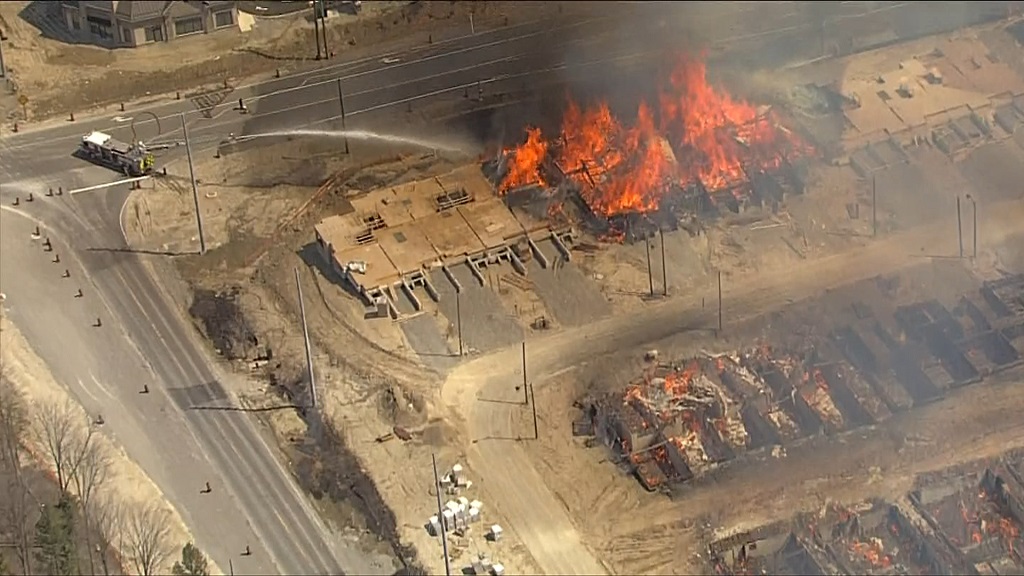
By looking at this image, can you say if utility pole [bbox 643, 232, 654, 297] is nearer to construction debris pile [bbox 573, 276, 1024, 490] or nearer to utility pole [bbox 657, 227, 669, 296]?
utility pole [bbox 657, 227, 669, 296]

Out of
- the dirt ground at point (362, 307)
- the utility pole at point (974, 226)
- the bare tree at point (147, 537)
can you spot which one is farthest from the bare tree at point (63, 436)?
the utility pole at point (974, 226)

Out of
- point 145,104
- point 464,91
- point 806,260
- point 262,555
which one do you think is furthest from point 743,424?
point 145,104

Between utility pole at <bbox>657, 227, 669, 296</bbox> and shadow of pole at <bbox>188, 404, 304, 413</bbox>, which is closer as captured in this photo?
shadow of pole at <bbox>188, 404, 304, 413</bbox>

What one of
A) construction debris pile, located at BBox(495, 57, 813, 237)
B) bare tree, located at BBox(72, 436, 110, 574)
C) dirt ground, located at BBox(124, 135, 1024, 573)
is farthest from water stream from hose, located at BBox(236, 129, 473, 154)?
bare tree, located at BBox(72, 436, 110, 574)

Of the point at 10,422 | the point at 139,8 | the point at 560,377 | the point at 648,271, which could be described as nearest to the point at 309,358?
the point at 560,377

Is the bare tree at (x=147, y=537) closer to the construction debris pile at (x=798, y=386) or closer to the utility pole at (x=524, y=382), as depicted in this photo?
the utility pole at (x=524, y=382)

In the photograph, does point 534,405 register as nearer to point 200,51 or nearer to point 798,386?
point 798,386

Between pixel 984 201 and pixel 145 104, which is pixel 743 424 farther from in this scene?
pixel 145 104
